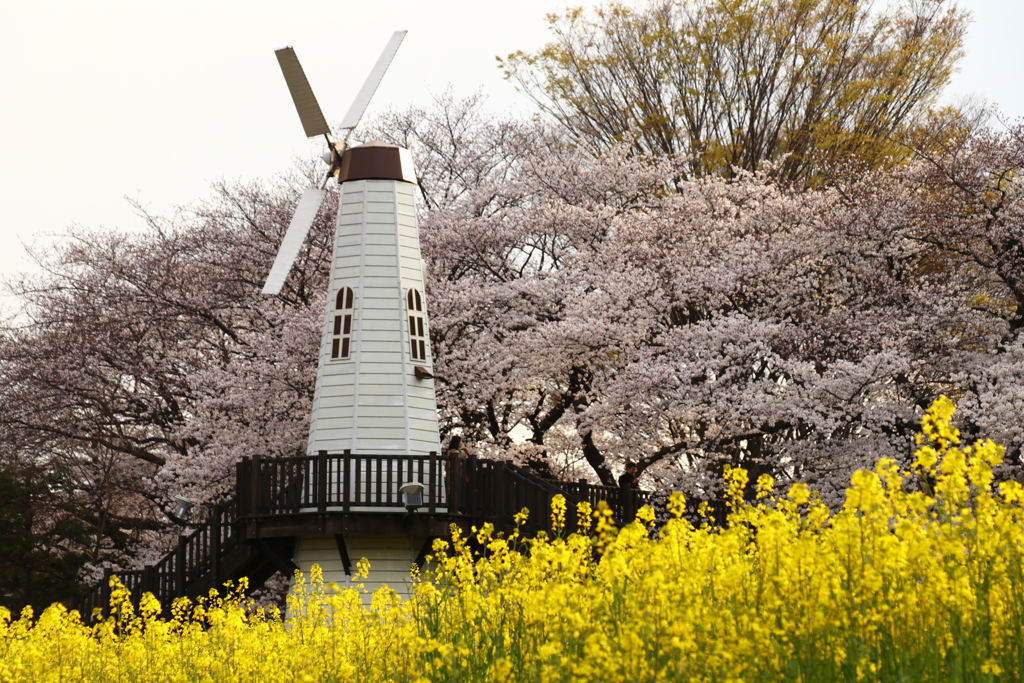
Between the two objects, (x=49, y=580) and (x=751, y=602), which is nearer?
(x=751, y=602)

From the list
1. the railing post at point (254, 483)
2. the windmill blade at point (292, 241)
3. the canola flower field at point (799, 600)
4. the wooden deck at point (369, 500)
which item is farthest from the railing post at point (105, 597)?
the canola flower field at point (799, 600)

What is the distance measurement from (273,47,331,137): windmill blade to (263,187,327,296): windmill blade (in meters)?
1.10

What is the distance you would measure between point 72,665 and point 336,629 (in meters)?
3.96

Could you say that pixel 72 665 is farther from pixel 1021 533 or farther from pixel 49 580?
pixel 49 580

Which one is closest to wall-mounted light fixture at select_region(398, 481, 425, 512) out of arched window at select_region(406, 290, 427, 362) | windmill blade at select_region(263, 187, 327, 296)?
arched window at select_region(406, 290, 427, 362)

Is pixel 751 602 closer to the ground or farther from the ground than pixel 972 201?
closer to the ground

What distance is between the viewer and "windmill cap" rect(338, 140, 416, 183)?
20.3 m

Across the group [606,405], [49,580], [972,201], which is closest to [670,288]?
[606,405]

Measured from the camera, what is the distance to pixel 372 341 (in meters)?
19.1

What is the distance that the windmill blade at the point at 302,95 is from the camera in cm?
2125

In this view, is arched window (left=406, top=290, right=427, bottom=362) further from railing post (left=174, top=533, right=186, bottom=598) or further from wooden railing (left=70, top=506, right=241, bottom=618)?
railing post (left=174, top=533, right=186, bottom=598)

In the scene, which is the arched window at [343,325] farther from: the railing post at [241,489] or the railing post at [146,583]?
the railing post at [146,583]

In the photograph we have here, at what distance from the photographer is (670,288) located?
24.0 meters

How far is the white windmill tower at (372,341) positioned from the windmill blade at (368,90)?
88 centimetres
